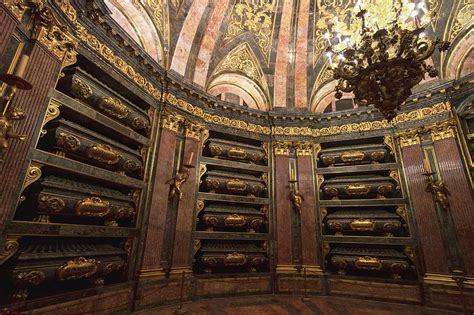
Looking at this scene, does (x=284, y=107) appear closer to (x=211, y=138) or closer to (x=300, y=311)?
(x=211, y=138)

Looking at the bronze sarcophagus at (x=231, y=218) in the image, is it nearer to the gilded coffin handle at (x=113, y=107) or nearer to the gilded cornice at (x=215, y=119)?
the gilded cornice at (x=215, y=119)

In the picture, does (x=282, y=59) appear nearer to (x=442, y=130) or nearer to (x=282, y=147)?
(x=282, y=147)

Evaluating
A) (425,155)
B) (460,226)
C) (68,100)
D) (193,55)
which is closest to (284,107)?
(193,55)

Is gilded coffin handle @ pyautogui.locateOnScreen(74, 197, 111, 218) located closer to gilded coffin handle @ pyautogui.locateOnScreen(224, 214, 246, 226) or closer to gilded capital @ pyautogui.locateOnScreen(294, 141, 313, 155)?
gilded coffin handle @ pyautogui.locateOnScreen(224, 214, 246, 226)

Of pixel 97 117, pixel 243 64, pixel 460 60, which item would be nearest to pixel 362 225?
pixel 460 60

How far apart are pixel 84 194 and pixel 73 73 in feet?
7.92

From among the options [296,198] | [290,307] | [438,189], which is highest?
[438,189]

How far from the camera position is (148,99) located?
635 cm

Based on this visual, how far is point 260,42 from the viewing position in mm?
9273

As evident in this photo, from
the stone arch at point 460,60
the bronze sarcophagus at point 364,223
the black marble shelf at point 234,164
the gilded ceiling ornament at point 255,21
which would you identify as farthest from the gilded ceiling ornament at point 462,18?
the black marble shelf at point 234,164

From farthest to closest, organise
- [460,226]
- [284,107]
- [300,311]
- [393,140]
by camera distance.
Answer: [284,107]
[393,140]
[460,226]
[300,311]

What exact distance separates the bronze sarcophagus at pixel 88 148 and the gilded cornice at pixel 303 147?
18.4 ft

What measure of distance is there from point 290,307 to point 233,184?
12.2ft

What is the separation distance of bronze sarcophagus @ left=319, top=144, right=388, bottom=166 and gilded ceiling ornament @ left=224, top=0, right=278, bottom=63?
15.1 feet
